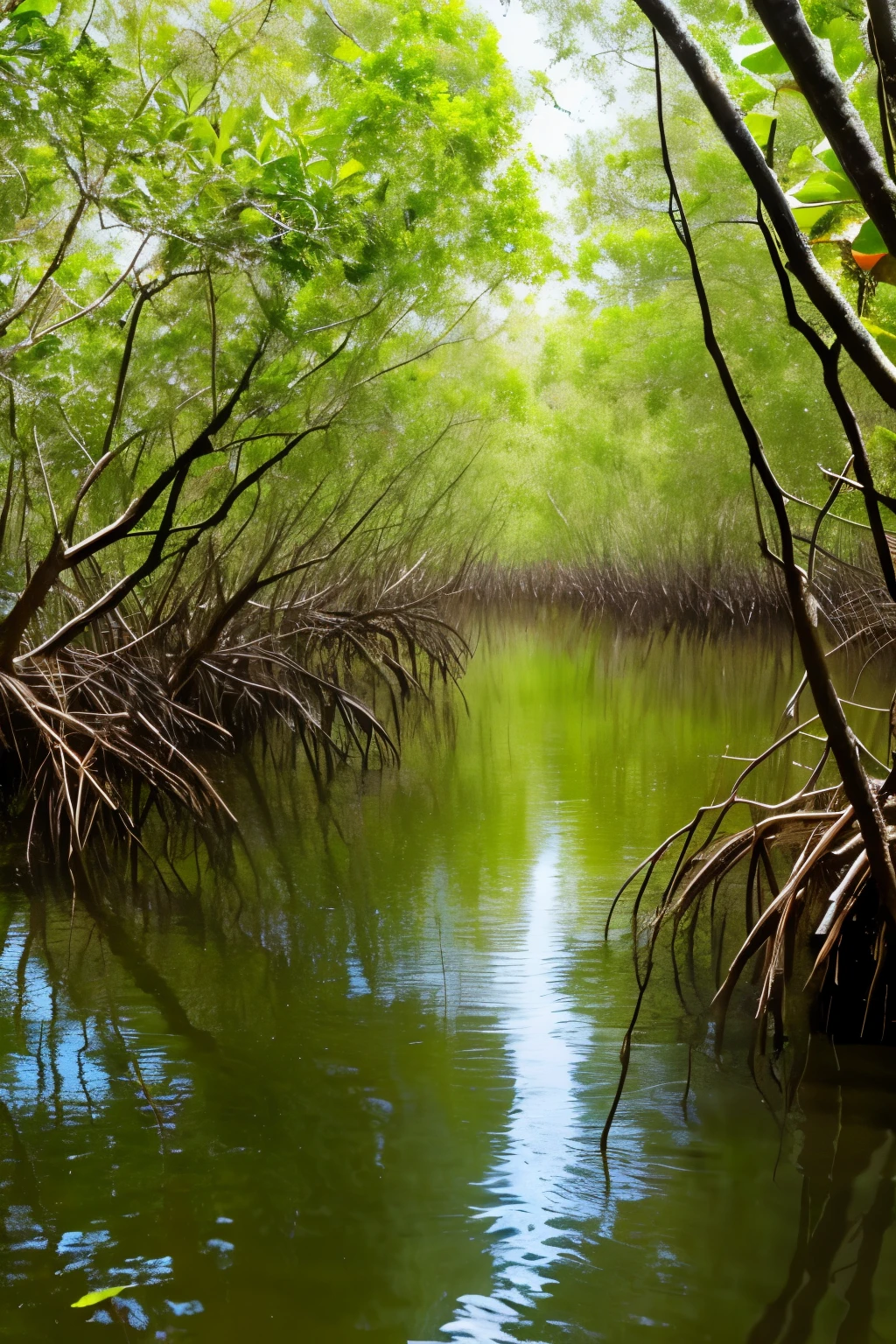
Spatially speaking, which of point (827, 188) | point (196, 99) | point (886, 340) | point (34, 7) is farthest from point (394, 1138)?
point (196, 99)

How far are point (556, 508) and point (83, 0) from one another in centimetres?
1644

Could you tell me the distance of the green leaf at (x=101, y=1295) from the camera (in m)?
1.69

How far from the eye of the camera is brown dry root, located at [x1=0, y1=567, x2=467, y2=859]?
4258 mm

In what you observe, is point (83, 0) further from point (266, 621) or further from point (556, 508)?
point (556, 508)

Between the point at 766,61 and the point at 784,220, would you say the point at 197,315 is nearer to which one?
the point at 766,61

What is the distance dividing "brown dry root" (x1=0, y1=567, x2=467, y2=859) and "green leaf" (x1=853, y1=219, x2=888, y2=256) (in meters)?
3.28

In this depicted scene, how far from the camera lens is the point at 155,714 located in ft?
16.5

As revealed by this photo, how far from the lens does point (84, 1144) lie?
216 centimetres

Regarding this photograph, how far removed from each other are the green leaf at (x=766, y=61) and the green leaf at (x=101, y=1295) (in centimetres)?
185

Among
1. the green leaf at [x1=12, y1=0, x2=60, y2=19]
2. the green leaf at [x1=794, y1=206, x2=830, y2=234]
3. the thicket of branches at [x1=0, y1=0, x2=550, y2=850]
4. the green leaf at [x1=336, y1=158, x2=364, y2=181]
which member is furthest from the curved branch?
the green leaf at [x1=336, y1=158, x2=364, y2=181]

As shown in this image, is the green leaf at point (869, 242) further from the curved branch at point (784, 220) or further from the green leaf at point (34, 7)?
the green leaf at point (34, 7)

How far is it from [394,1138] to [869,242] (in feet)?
5.91

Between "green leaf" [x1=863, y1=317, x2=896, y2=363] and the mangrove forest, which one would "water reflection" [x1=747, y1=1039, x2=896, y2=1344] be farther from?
"green leaf" [x1=863, y1=317, x2=896, y2=363]

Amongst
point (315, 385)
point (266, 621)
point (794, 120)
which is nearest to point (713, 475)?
point (794, 120)
